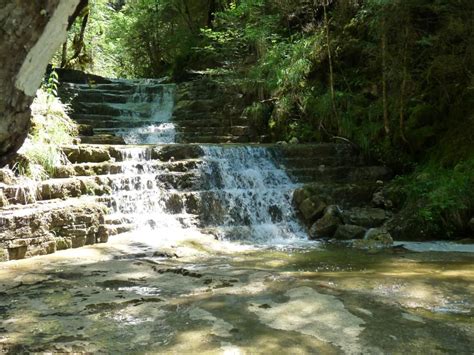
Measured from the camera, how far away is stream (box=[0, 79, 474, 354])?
263cm

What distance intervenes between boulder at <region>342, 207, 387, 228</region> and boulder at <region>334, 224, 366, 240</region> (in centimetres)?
30

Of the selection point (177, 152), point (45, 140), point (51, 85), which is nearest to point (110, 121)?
point (51, 85)

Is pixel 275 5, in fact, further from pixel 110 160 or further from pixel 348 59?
pixel 110 160

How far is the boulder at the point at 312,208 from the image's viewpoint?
304 inches

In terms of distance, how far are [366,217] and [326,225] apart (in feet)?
2.51

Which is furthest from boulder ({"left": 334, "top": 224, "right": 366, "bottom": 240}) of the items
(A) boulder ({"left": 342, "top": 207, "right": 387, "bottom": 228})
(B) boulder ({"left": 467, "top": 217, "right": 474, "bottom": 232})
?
(B) boulder ({"left": 467, "top": 217, "right": 474, "bottom": 232})

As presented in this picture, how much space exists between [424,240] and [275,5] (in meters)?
8.44

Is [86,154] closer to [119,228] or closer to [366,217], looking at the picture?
[119,228]

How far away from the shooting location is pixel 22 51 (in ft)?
A: 4.65

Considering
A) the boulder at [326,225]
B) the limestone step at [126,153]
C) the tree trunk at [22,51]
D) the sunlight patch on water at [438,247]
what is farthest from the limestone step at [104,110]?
the tree trunk at [22,51]

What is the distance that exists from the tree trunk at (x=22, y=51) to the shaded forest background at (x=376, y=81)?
10.8ft

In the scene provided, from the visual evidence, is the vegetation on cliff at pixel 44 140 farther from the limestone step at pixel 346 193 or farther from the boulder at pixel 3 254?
the limestone step at pixel 346 193

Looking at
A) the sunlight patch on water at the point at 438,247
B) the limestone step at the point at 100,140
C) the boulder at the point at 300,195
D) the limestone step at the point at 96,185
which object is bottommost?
the sunlight patch on water at the point at 438,247

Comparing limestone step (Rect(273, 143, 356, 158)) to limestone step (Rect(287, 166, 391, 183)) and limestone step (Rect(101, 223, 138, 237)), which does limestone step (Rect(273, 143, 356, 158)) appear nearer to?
limestone step (Rect(287, 166, 391, 183))
